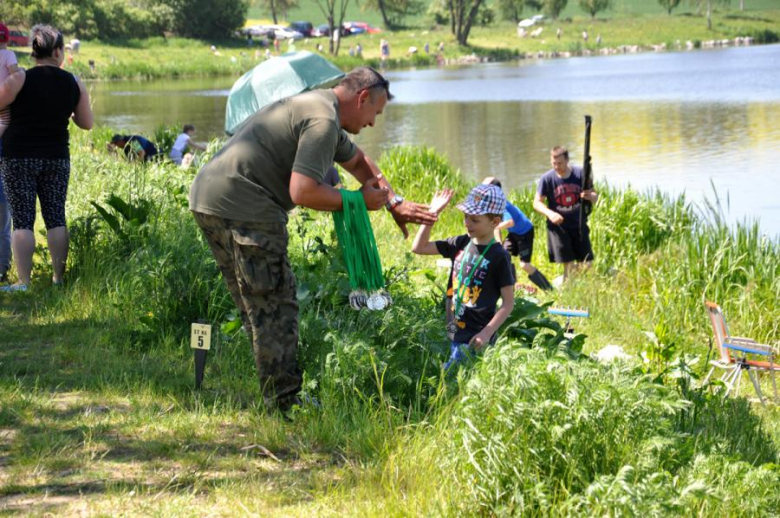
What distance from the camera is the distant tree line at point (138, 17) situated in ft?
187

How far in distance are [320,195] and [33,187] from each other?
3.25 metres

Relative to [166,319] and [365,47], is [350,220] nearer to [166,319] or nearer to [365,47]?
[166,319]

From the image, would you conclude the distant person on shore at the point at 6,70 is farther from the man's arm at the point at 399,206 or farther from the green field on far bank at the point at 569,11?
the green field on far bank at the point at 569,11

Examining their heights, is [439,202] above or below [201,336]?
above

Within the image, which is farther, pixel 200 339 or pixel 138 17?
pixel 138 17

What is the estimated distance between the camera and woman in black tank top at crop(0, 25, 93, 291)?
6418 millimetres

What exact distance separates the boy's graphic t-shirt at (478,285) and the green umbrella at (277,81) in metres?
2.88

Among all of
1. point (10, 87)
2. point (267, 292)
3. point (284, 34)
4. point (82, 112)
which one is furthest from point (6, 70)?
point (284, 34)

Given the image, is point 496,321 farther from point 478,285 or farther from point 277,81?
point 277,81

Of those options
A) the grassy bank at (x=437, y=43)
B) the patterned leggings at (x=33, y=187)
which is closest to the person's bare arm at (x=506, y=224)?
the patterned leggings at (x=33, y=187)

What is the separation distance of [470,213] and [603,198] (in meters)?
6.50

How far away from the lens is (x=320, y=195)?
4.10 meters

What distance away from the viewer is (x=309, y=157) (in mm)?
3996

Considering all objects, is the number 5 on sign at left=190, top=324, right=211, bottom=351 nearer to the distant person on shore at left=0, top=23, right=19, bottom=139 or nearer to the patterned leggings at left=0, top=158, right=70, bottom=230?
the patterned leggings at left=0, top=158, right=70, bottom=230
